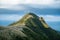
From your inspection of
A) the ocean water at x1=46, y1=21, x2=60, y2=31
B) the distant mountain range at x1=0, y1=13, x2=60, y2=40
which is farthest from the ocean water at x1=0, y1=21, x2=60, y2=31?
the distant mountain range at x1=0, y1=13, x2=60, y2=40

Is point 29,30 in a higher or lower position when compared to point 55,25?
lower

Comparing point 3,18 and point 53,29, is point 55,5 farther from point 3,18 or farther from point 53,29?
point 3,18

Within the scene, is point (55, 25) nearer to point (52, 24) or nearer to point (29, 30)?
point (52, 24)

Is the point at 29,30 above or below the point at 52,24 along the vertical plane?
below

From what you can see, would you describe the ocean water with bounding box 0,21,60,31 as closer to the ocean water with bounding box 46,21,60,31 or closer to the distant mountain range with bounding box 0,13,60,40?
the ocean water with bounding box 46,21,60,31

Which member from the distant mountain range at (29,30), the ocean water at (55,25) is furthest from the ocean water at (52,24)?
the distant mountain range at (29,30)

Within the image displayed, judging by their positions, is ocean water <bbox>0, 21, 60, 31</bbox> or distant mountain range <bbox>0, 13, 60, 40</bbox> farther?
ocean water <bbox>0, 21, 60, 31</bbox>

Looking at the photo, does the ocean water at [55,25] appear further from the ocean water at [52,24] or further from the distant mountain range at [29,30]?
the distant mountain range at [29,30]

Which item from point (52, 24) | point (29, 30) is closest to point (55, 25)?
point (52, 24)

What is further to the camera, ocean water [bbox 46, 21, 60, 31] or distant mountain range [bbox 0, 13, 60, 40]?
ocean water [bbox 46, 21, 60, 31]
